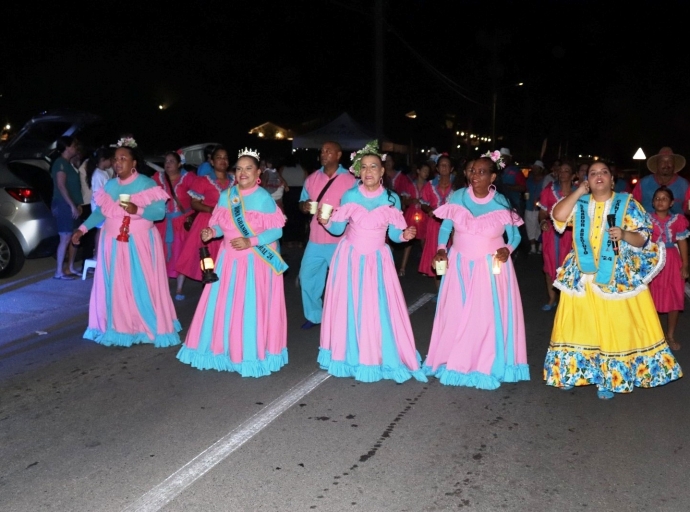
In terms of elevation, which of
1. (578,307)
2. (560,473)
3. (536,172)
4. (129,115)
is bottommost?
(560,473)

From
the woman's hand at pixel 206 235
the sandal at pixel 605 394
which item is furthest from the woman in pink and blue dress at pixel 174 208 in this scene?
the sandal at pixel 605 394

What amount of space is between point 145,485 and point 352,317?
99.6 inches

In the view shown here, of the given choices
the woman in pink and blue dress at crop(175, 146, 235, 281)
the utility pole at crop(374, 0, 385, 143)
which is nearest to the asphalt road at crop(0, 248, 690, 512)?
the woman in pink and blue dress at crop(175, 146, 235, 281)

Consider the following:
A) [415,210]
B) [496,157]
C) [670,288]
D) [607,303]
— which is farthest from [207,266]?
[415,210]

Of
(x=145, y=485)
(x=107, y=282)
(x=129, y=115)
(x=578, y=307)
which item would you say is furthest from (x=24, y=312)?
(x=129, y=115)

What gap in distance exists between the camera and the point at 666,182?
9.10m

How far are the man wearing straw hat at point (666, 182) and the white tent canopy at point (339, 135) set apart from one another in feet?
49.0

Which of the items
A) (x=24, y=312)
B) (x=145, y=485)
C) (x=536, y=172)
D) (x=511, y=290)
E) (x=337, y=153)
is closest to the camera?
(x=145, y=485)

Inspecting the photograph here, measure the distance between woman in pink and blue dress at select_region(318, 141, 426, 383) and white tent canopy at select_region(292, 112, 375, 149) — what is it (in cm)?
1722

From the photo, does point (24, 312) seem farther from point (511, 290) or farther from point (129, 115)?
point (129, 115)

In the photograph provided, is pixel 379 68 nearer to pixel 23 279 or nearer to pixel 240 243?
pixel 23 279

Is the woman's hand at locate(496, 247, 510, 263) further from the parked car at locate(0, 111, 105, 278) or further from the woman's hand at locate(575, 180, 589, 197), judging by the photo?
the parked car at locate(0, 111, 105, 278)

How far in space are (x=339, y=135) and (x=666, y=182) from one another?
51.2 ft

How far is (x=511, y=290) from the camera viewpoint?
633 centimetres
